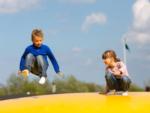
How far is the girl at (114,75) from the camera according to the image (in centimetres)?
838

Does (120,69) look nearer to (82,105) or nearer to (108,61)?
(108,61)

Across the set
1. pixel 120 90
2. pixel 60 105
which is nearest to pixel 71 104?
pixel 60 105

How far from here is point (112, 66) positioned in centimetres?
860

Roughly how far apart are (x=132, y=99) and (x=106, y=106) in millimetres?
812

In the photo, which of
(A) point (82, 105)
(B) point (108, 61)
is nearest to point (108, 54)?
(B) point (108, 61)

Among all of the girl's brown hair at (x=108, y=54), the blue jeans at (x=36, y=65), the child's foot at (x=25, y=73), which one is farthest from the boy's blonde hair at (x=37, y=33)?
the girl's brown hair at (x=108, y=54)

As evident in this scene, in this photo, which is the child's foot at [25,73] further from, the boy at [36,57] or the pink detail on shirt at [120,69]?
the pink detail on shirt at [120,69]

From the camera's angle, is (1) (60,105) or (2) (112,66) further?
(2) (112,66)

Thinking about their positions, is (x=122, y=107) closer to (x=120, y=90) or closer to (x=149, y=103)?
(x=149, y=103)

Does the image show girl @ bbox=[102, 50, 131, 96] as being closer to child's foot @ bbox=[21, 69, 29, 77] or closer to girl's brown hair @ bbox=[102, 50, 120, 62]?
girl's brown hair @ bbox=[102, 50, 120, 62]

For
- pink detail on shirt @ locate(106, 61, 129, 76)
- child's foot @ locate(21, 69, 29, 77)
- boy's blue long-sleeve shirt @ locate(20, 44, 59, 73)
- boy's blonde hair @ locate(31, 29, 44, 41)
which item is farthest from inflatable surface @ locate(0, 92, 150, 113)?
boy's blue long-sleeve shirt @ locate(20, 44, 59, 73)

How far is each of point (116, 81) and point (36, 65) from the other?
197cm

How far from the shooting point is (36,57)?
32.4 feet

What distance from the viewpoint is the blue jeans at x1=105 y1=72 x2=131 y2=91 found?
8.37 m
